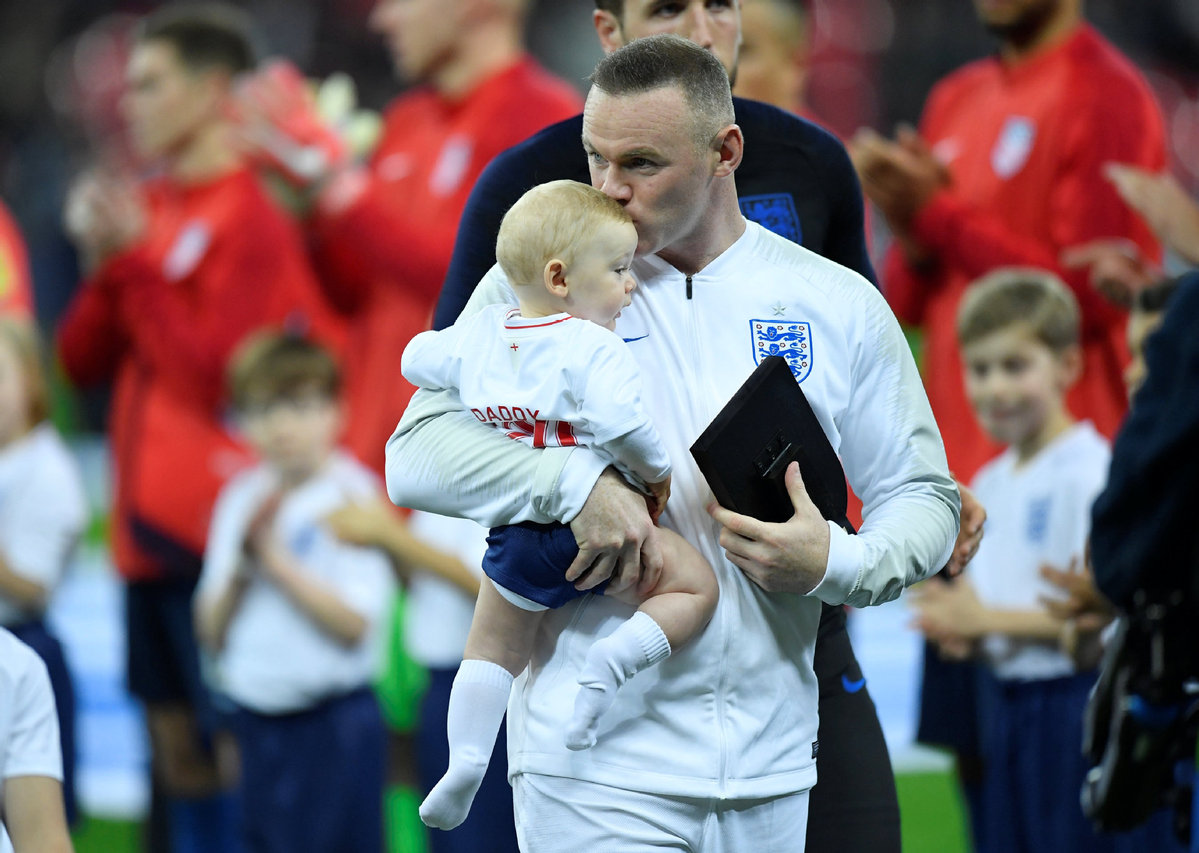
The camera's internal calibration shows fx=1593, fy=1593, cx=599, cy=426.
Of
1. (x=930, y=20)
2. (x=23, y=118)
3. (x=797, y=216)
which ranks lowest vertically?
(x=797, y=216)

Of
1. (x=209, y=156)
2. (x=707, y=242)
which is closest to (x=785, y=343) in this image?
(x=707, y=242)

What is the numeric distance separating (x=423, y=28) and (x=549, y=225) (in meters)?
3.52

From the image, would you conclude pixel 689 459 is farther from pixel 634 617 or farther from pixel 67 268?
pixel 67 268

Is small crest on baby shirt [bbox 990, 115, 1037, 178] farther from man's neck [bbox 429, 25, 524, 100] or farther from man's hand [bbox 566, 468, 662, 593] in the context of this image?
man's hand [bbox 566, 468, 662, 593]

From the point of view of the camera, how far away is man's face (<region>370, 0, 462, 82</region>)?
561cm

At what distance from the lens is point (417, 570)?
16.4ft

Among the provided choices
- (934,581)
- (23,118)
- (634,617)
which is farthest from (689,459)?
(23,118)

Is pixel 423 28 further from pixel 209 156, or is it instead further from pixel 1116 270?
pixel 1116 270

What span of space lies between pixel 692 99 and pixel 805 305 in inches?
15.2

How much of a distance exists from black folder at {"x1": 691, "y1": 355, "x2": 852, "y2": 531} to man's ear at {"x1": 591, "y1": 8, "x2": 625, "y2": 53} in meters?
0.99

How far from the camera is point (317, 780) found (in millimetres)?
5113

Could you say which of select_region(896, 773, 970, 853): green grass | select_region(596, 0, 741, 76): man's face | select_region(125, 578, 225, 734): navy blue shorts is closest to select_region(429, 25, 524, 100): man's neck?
select_region(125, 578, 225, 734): navy blue shorts

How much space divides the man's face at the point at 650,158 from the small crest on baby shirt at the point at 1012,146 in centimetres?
269

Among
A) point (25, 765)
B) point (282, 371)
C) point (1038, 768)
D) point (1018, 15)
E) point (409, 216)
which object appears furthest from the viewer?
point (409, 216)
